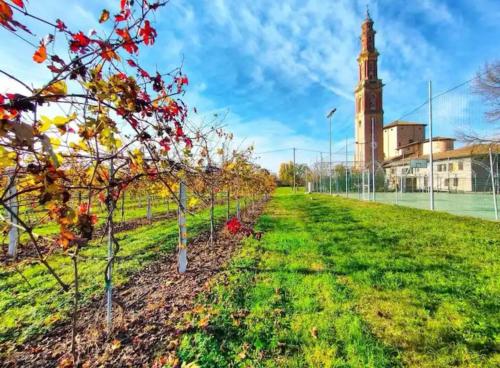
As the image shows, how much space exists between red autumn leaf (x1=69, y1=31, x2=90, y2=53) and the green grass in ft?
3.91

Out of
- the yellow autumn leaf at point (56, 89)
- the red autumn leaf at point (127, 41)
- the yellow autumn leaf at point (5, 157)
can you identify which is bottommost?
the yellow autumn leaf at point (5, 157)

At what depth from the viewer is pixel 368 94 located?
5162 cm

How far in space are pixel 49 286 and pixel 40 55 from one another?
4.14 meters

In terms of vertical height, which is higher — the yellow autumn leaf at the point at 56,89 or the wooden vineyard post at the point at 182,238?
the yellow autumn leaf at the point at 56,89

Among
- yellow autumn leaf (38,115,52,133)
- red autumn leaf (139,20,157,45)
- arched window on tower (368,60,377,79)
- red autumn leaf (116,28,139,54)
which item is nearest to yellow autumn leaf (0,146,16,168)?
yellow autumn leaf (38,115,52,133)

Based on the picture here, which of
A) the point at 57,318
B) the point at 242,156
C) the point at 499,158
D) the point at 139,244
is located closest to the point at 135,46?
the point at 57,318

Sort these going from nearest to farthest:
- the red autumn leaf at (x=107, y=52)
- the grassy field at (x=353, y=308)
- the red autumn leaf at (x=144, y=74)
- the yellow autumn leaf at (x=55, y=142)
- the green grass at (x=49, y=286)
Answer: the red autumn leaf at (x=107, y=52)
the yellow autumn leaf at (x=55, y=142)
the red autumn leaf at (x=144, y=74)
the grassy field at (x=353, y=308)
the green grass at (x=49, y=286)

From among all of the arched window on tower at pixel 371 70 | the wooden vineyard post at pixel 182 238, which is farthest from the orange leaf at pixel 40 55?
the arched window on tower at pixel 371 70

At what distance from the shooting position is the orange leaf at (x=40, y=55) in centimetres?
105

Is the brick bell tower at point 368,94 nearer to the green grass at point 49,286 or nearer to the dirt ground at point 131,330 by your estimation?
the green grass at point 49,286

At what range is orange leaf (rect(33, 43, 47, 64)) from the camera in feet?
3.46

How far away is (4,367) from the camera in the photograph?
236cm

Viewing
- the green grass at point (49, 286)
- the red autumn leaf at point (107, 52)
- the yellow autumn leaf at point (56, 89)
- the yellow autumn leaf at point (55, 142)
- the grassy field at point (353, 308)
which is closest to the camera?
the yellow autumn leaf at point (56, 89)

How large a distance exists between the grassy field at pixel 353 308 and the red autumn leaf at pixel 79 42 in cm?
233
